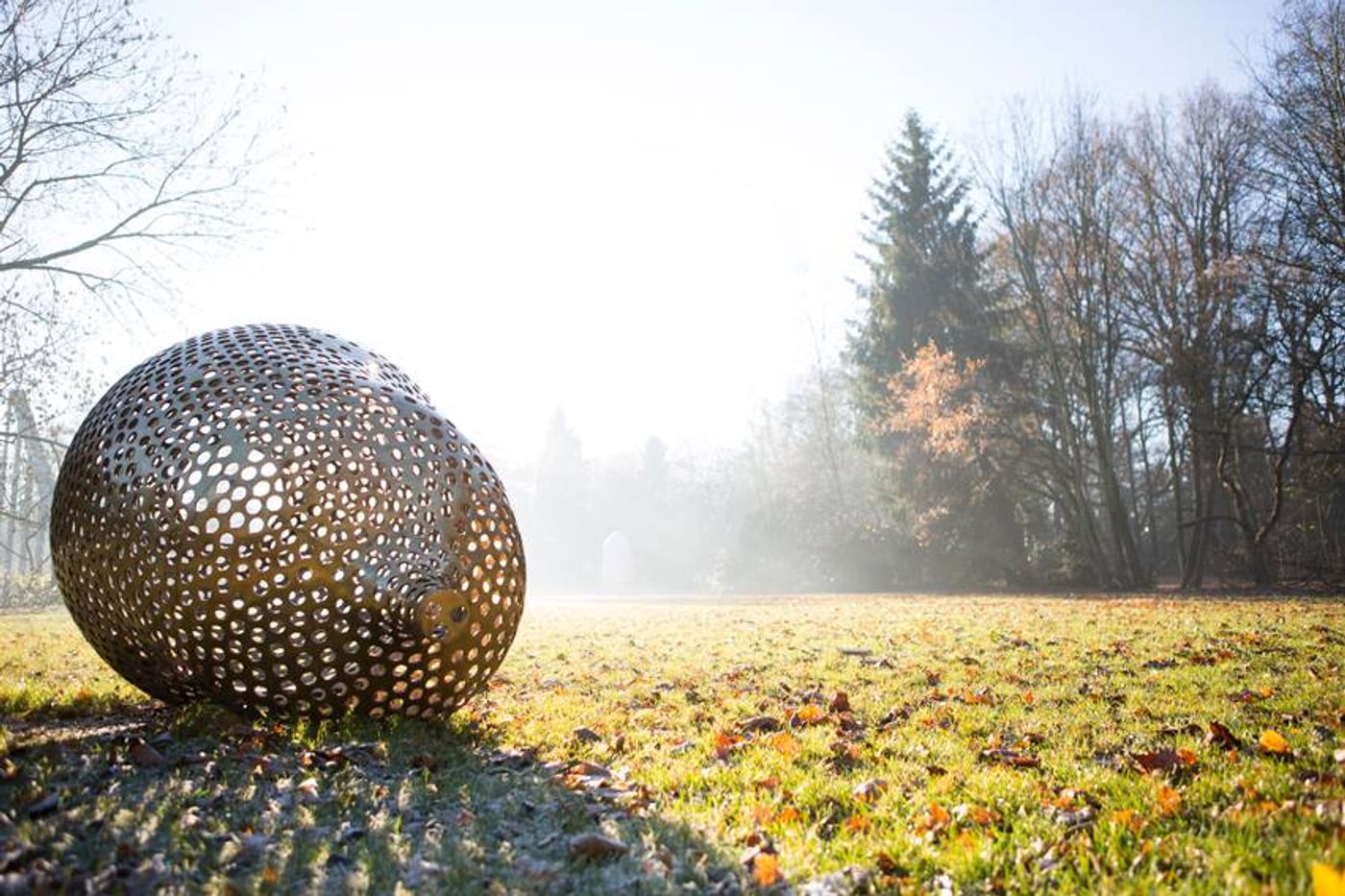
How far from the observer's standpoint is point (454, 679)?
413 centimetres

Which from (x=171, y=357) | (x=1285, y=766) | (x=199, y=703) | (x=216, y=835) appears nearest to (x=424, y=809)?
(x=216, y=835)

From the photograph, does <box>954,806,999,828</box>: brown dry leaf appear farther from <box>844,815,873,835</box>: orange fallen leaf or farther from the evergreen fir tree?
the evergreen fir tree

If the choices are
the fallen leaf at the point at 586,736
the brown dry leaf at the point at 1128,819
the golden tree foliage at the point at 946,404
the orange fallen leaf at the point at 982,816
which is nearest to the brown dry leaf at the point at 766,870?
the orange fallen leaf at the point at 982,816

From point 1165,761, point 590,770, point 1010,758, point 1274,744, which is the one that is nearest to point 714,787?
point 590,770

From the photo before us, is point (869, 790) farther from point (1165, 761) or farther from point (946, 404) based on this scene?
point (946, 404)

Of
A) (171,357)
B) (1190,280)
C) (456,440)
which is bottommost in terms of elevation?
(456,440)

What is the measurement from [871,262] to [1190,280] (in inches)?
495

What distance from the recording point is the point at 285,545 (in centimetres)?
377

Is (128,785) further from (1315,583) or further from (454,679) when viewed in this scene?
(1315,583)

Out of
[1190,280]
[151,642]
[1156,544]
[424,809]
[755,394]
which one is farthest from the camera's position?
[755,394]

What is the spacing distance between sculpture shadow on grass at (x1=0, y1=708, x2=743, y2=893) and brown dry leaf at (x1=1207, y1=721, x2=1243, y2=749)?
2899mm

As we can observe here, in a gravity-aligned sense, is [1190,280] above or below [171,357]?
above

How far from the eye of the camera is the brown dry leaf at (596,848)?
2.72m

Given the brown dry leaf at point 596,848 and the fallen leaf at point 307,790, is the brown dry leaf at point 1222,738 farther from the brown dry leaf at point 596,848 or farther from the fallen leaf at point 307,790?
the fallen leaf at point 307,790
